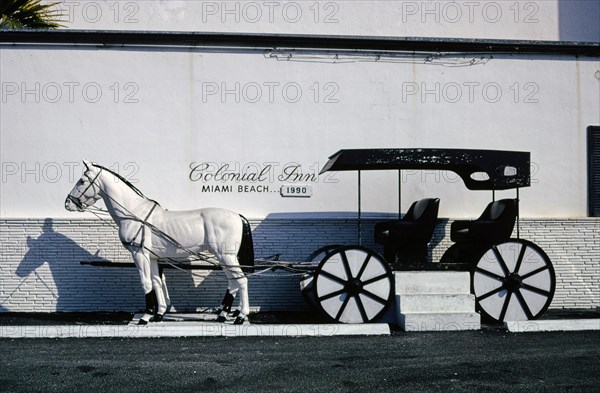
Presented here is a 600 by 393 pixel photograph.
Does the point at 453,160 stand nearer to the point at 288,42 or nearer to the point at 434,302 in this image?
the point at 434,302

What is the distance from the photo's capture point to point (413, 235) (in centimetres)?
934

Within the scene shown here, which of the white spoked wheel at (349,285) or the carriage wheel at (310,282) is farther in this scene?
the carriage wheel at (310,282)

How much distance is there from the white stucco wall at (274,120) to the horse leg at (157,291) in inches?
60.1

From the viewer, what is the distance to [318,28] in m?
12.4


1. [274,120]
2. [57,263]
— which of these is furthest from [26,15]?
[274,120]

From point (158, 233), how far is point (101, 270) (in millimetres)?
1747

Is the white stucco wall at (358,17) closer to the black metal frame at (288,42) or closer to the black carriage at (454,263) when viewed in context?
A: the black metal frame at (288,42)

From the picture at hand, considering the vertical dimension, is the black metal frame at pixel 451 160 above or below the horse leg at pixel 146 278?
above

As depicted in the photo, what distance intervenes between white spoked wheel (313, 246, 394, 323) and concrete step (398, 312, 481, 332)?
385 millimetres

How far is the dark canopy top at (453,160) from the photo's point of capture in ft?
30.2

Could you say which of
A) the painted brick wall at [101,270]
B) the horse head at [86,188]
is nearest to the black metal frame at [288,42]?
the horse head at [86,188]

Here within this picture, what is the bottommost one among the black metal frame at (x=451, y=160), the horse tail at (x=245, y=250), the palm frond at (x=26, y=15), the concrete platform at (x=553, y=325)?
the concrete platform at (x=553, y=325)

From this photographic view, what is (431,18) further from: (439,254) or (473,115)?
(439,254)

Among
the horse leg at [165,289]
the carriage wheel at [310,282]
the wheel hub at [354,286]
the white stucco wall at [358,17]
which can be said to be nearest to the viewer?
the wheel hub at [354,286]
